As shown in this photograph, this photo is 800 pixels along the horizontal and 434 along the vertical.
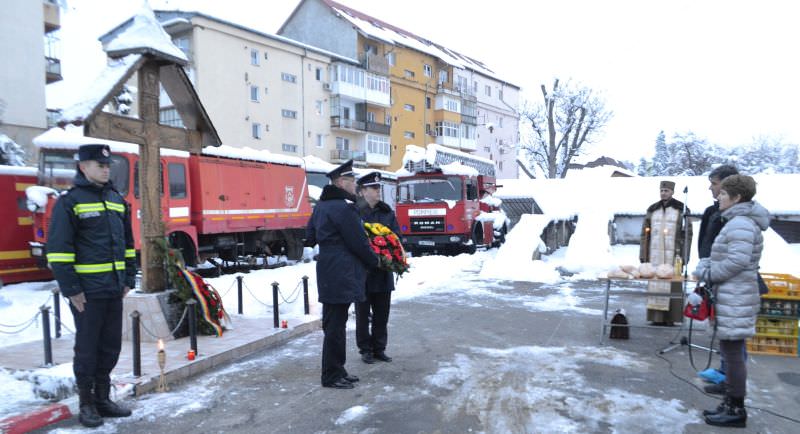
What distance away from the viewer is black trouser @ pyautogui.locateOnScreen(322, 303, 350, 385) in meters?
5.25

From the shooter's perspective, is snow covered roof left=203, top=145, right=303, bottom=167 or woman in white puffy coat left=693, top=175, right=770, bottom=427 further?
snow covered roof left=203, top=145, right=303, bottom=167

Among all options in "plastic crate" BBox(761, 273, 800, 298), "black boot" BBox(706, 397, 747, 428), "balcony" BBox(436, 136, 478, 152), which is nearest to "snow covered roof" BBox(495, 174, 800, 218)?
"plastic crate" BBox(761, 273, 800, 298)

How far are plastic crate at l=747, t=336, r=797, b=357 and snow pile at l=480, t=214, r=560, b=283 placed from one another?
6438 millimetres

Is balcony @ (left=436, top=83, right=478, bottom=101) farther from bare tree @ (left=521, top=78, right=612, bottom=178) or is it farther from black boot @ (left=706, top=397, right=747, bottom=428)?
black boot @ (left=706, top=397, right=747, bottom=428)

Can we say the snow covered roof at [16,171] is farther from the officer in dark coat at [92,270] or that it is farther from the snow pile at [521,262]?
the snow pile at [521,262]

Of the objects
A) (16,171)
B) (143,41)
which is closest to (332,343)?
(143,41)

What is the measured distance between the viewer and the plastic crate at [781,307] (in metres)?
6.14

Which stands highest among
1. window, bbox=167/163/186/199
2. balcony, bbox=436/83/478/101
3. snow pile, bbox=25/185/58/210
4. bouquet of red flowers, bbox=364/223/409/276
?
balcony, bbox=436/83/478/101

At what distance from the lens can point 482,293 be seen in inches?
445

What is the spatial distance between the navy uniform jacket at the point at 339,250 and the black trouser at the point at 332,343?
13cm

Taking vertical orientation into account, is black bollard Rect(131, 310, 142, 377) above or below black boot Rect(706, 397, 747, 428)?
above

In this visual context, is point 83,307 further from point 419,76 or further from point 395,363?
point 419,76

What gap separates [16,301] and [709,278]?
34.2 ft

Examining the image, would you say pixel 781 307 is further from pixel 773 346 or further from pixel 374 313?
pixel 374 313
